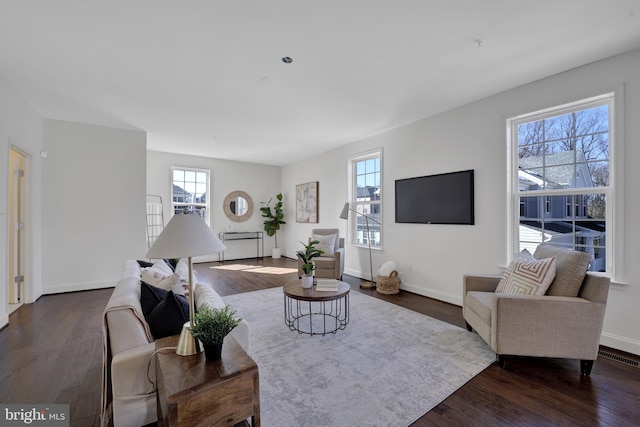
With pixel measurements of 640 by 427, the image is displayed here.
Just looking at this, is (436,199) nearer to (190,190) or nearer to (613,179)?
(613,179)

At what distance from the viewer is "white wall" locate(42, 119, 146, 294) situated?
4125 mm

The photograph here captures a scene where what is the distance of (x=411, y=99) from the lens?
3463mm

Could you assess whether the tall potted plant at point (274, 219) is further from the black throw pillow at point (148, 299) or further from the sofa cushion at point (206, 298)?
the black throw pillow at point (148, 299)

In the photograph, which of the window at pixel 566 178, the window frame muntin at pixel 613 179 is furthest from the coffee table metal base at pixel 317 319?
the window frame muntin at pixel 613 179

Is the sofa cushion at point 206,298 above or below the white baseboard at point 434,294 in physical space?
above

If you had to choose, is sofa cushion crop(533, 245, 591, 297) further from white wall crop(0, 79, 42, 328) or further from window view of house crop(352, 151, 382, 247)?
white wall crop(0, 79, 42, 328)

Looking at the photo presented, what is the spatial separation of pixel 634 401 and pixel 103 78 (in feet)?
17.0

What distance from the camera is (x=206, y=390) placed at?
1.11m

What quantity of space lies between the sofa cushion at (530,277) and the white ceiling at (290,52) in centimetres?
186

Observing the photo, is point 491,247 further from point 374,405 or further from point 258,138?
point 258,138

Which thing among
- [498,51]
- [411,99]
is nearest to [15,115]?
[411,99]

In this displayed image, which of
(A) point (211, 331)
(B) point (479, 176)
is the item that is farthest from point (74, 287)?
(B) point (479, 176)

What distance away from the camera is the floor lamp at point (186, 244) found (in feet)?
4.15

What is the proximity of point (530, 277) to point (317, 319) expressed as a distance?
2100 mm
